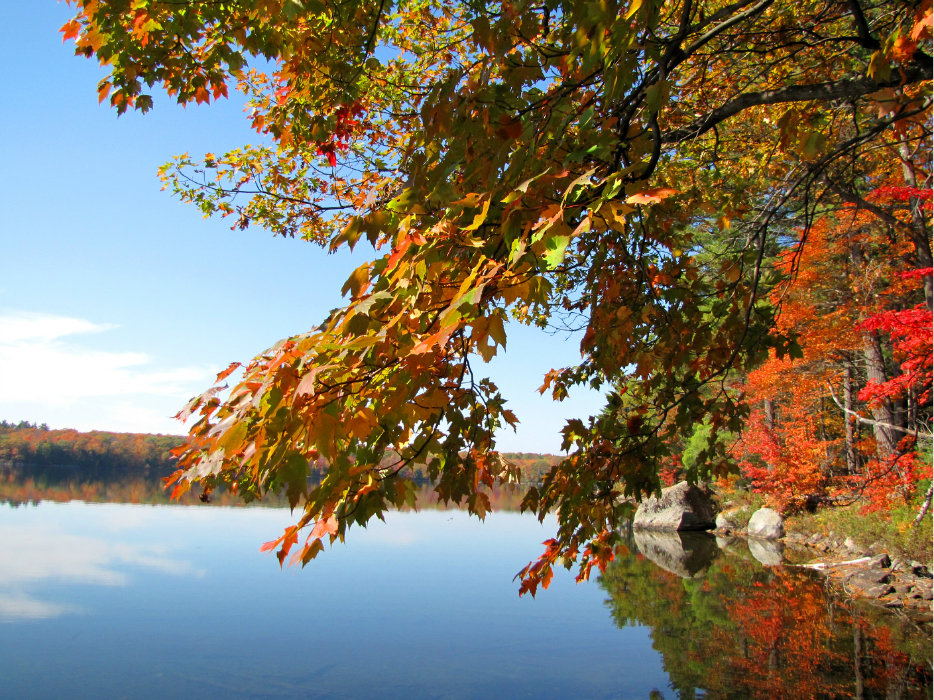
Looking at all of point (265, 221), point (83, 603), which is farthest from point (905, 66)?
point (83, 603)

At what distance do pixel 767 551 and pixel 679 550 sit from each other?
106 inches

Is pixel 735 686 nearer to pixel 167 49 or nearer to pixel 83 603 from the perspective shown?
pixel 167 49

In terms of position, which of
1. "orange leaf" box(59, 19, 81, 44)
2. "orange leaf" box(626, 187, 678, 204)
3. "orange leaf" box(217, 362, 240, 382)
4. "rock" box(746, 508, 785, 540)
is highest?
"orange leaf" box(59, 19, 81, 44)

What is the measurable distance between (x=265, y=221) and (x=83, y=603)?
31.9ft

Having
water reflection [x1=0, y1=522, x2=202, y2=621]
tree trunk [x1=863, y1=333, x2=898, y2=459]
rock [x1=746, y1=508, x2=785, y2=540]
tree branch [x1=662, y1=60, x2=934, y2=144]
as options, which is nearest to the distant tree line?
water reflection [x1=0, y1=522, x2=202, y2=621]

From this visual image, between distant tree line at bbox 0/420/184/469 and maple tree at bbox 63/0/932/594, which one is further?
distant tree line at bbox 0/420/184/469

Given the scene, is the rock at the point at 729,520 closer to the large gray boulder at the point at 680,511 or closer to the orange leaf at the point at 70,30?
the large gray boulder at the point at 680,511

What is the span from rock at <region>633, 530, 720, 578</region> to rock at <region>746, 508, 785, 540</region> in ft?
4.72

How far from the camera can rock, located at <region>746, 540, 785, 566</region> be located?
51.0ft

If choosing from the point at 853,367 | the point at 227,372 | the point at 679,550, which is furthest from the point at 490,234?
the point at 679,550

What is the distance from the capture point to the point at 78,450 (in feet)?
234

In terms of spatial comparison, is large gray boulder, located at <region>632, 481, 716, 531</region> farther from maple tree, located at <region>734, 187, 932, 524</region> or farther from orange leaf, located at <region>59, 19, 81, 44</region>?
orange leaf, located at <region>59, 19, 81, 44</region>

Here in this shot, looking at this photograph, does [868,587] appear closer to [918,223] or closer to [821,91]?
[918,223]

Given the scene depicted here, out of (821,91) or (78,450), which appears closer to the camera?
(821,91)
